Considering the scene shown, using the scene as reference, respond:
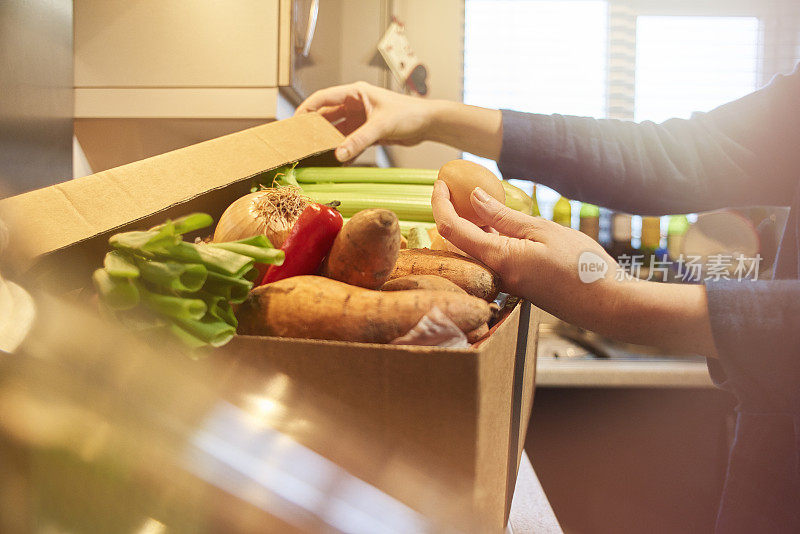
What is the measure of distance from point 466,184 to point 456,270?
0.41ft

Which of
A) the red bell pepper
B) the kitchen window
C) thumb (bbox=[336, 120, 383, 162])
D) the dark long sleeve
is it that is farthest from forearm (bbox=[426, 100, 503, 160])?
the red bell pepper

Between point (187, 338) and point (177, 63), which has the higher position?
point (177, 63)

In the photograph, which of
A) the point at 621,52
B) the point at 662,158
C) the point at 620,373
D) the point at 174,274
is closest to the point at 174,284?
the point at 174,274

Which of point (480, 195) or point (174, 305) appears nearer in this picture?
point (174, 305)

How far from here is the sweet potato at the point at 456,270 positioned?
0.43m

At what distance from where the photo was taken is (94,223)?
14.4 inches

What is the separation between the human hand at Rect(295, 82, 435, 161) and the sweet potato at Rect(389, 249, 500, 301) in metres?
0.38

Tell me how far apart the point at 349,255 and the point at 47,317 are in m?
0.19

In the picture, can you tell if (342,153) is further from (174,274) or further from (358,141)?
(174,274)

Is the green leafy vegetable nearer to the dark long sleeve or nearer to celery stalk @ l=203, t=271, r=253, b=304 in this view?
celery stalk @ l=203, t=271, r=253, b=304

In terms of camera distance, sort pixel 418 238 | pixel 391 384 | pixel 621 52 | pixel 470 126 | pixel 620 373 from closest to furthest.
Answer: pixel 391 384 → pixel 418 238 → pixel 470 126 → pixel 621 52 → pixel 620 373

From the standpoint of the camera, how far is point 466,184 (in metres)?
0.52

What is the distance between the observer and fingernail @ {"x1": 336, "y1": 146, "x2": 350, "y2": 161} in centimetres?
70

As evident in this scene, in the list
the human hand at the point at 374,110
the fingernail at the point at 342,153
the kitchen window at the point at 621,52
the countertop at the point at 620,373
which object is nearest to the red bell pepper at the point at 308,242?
the fingernail at the point at 342,153
